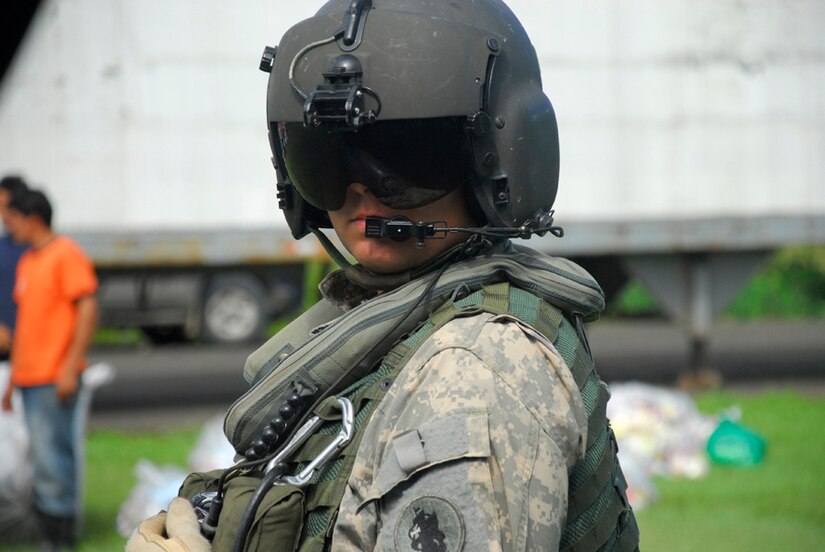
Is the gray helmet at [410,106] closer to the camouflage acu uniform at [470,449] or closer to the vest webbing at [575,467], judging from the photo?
the vest webbing at [575,467]

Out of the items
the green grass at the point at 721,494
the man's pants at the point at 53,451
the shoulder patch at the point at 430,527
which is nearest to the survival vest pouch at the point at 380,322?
the shoulder patch at the point at 430,527

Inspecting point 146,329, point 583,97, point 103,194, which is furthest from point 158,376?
point 583,97

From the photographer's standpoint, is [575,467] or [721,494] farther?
[721,494]

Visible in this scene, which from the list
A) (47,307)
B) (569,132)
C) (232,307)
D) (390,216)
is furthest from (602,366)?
(390,216)

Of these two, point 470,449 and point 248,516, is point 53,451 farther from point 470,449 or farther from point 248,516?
point 470,449

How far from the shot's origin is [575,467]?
1729mm

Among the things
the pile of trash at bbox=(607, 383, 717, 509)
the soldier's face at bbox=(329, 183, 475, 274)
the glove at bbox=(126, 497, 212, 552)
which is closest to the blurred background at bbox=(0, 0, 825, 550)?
the pile of trash at bbox=(607, 383, 717, 509)

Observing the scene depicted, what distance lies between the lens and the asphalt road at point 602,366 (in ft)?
34.4

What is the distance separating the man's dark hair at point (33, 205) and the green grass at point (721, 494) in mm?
1649

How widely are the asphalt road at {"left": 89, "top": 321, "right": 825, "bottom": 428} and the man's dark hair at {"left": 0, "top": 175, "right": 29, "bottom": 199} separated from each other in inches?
134

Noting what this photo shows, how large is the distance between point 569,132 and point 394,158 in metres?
8.48

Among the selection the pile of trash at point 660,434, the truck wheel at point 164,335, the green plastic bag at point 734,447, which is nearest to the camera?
the pile of trash at point 660,434

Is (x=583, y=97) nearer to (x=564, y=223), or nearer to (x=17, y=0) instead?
(x=564, y=223)

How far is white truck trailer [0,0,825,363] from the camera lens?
9547 millimetres
